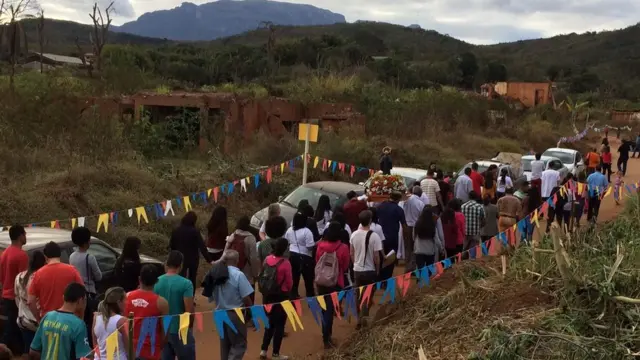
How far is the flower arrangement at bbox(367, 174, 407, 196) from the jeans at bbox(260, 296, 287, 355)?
173 inches

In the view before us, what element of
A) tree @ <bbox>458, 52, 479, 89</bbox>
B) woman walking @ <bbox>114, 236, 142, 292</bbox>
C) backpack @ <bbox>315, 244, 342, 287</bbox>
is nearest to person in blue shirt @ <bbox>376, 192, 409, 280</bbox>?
backpack @ <bbox>315, 244, 342, 287</bbox>

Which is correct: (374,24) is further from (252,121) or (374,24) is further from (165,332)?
(165,332)

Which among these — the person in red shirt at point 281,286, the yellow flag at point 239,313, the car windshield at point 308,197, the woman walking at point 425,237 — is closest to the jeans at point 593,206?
the car windshield at point 308,197

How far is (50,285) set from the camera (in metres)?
6.31

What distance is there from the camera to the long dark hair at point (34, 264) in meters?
6.74

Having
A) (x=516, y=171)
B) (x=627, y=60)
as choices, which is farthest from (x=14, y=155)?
(x=627, y=60)

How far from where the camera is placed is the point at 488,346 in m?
6.19

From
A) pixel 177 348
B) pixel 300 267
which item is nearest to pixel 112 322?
pixel 177 348

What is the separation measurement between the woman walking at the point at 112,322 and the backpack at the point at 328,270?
9.34 ft

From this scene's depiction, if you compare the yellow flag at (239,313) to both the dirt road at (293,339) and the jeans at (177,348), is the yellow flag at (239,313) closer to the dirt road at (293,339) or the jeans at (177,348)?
the jeans at (177,348)

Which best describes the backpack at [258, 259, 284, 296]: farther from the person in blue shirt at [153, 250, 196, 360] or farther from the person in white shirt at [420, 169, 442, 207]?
the person in white shirt at [420, 169, 442, 207]

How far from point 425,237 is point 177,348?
4.24 m

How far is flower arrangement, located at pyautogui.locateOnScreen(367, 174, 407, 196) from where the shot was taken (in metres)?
11.6

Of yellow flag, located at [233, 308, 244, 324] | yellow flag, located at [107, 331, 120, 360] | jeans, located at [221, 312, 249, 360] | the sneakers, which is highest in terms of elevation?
yellow flag, located at [107, 331, 120, 360]
